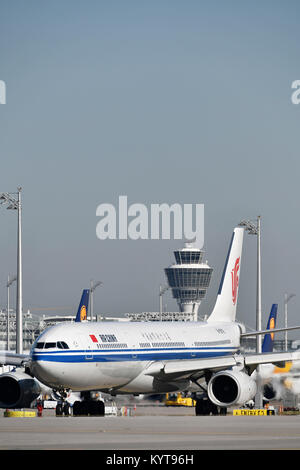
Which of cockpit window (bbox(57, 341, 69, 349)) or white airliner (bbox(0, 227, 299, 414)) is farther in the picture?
white airliner (bbox(0, 227, 299, 414))

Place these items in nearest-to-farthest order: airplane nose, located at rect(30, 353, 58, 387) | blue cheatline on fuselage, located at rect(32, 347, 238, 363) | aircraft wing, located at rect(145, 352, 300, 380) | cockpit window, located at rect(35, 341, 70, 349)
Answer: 1. airplane nose, located at rect(30, 353, 58, 387)
2. blue cheatline on fuselage, located at rect(32, 347, 238, 363)
3. cockpit window, located at rect(35, 341, 70, 349)
4. aircraft wing, located at rect(145, 352, 300, 380)

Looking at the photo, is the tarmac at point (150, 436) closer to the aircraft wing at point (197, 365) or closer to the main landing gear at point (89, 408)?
the main landing gear at point (89, 408)

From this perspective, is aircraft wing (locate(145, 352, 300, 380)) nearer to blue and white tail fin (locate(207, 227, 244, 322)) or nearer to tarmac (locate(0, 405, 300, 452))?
blue and white tail fin (locate(207, 227, 244, 322))

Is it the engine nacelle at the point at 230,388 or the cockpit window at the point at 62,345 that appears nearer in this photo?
the cockpit window at the point at 62,345

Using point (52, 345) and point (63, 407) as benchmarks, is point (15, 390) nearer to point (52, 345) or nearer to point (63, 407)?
point (63, 407)

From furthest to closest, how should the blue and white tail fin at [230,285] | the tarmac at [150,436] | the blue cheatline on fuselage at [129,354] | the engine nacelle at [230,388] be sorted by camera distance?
the blue and white tail fin at [230,285] < the engine nacelle at [230,388] < the blue cheatline on fuselage at [129,354] < the tarmac at [150,436]

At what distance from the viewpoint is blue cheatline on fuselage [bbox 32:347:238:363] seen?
47281 millimetres

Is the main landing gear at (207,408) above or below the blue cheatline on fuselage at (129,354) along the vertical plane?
below

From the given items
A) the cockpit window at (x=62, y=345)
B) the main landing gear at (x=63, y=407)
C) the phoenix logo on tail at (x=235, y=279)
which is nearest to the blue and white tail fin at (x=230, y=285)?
the phoenix logo on tail at (x=235, y=279)

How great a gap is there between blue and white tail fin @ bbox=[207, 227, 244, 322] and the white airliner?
323 centimetres

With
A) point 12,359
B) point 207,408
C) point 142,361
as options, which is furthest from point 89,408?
point 207,408

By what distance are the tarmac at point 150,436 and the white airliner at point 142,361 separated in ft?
19.7

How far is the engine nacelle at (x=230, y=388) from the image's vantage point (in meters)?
51.4

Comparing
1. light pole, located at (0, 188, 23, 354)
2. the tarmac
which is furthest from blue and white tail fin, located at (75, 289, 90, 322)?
the tarmac
